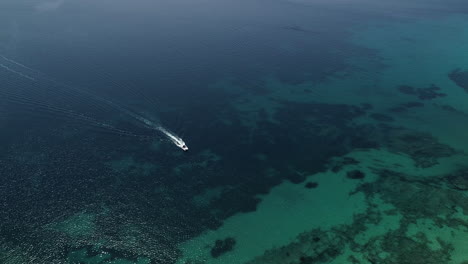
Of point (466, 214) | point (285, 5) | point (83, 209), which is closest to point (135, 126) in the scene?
point (83, 209)

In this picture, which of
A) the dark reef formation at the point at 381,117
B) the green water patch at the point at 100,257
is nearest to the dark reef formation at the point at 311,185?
the dark reef formation at the point at 381,117

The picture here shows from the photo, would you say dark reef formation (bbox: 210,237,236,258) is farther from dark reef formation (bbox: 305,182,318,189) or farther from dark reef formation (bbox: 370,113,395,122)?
dark reef formation (bbox: 370,113,395,122)

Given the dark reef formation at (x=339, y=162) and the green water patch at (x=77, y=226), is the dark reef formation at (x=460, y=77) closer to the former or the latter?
the dark reef formation at (x=339, y=162)

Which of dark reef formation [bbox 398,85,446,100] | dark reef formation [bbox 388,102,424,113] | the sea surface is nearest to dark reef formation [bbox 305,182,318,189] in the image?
the sea surface

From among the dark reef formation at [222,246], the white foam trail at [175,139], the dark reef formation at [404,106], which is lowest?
the dark reef formation at [222,246]

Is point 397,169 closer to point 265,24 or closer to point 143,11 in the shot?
point 265,24
